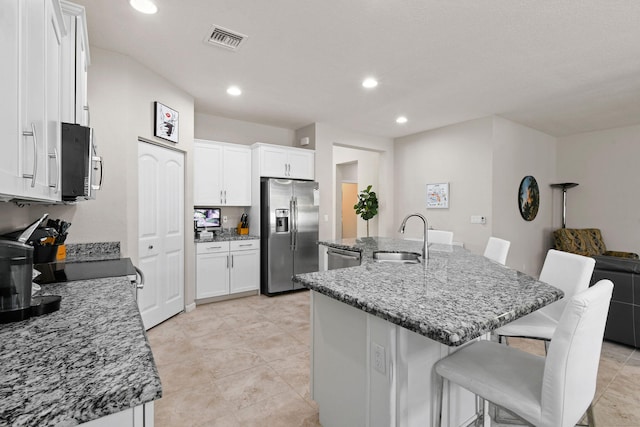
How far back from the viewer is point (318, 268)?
521 cm

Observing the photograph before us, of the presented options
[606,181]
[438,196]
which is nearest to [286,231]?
[438,196]

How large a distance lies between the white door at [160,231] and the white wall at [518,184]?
4479 millimetres

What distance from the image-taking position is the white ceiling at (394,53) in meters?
2.31

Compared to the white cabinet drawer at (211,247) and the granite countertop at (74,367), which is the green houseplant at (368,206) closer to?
the white cabinet drawer at (211,247)

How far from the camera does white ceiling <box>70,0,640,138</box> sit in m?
2.31

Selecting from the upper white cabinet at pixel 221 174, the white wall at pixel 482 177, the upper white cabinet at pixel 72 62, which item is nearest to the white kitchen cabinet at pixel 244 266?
the upper white cabinet at pixel 221 174

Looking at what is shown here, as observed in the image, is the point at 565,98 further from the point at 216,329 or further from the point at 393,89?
the point at 216,329

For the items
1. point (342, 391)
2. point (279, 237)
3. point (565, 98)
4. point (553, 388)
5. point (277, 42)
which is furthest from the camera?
point (279, 237)

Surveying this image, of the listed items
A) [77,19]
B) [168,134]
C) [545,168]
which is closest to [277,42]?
[77,19]

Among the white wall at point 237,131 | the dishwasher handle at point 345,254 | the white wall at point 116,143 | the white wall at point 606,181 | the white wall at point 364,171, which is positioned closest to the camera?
the white wall at point 116,143

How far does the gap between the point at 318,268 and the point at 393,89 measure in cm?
295

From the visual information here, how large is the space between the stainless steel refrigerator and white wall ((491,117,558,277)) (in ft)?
9.26

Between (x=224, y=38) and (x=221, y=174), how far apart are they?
2.21m

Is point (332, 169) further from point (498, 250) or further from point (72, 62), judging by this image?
point (72, 62)
